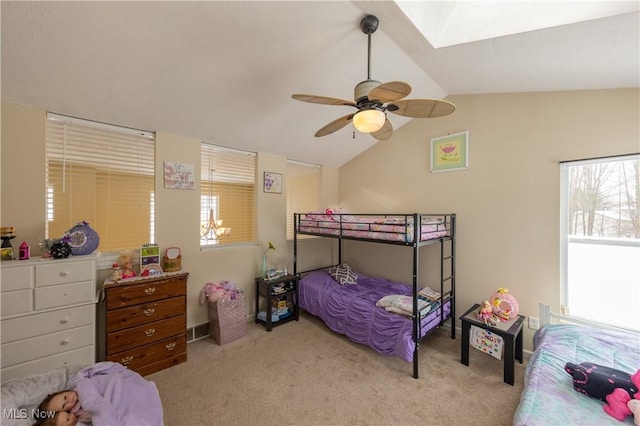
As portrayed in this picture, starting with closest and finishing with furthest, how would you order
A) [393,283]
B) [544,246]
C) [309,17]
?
[309,17]
[544,246]
[393,283]

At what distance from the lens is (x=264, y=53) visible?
73.9 inches

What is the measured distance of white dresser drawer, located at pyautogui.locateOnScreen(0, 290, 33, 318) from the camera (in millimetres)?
1637

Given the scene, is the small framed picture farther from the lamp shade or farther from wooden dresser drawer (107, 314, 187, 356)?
the lamp shade

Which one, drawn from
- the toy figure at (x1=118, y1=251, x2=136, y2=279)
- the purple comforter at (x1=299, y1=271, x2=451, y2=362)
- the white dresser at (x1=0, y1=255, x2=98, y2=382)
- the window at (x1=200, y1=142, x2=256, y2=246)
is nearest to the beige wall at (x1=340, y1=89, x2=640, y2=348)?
the purple comforter at (x1=299, y1=271, x2=451, y2=362)

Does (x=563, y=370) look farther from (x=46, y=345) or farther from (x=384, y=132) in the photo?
(x=46, y=345)

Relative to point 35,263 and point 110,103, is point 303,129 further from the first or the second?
point 35,263

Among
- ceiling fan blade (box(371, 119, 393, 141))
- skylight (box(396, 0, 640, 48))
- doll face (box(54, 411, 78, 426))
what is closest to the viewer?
doll face (box(54, 411, 78, 426))

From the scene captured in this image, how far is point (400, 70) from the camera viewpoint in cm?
226

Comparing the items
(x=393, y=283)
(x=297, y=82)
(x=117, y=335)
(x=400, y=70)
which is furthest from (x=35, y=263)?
(x=393, y=283)

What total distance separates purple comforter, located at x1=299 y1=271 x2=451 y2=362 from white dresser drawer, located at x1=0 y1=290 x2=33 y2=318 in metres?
2.50

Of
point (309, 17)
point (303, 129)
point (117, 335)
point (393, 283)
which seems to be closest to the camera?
point (309, 17)

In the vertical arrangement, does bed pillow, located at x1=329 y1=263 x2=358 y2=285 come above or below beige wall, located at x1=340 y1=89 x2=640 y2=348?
below

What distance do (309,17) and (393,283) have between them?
3.06m

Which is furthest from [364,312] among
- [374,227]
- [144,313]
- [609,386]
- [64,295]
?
[64,295]
